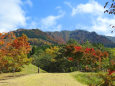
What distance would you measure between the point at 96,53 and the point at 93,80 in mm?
11575

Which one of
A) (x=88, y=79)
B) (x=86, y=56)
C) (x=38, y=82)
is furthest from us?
(x=86, y=56)

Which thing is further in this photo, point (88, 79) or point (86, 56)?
point (86, 56)

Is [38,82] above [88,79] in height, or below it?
above

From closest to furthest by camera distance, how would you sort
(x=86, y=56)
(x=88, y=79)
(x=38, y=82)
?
(x=38, y=82), (x=88, y=79), (x=86, y=56)

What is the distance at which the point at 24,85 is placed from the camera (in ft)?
42.7

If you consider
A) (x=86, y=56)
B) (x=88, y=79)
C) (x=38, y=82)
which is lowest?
(x=88, y=79)

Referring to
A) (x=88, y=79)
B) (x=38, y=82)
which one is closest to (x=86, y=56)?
(x=88, y=79)

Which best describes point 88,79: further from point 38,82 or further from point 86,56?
point 86,56

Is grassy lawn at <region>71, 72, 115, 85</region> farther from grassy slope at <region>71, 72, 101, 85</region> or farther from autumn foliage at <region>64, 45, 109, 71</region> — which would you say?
autumn foliage at <region>64, 45, 109, 71</region>

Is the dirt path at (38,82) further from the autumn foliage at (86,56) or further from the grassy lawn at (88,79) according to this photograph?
the autumn foliage at (86,56)

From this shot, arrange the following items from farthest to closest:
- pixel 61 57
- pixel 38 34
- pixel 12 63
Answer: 1. pixel 38 34
2. pixel 61 57
3. pixel 12 63

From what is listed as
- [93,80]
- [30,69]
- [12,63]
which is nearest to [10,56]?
[12,63]

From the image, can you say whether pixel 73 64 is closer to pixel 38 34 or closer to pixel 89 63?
pixel 89 63

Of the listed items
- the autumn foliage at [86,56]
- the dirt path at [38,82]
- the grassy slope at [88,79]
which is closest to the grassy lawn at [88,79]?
the grassy slope at [88,79]
